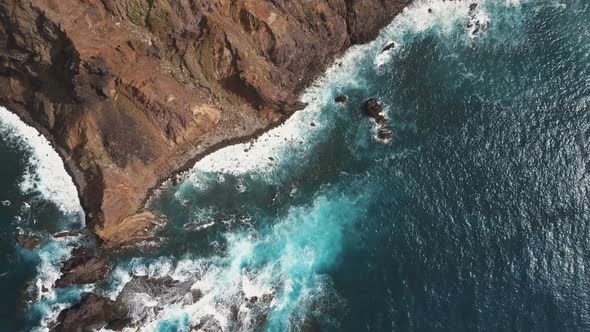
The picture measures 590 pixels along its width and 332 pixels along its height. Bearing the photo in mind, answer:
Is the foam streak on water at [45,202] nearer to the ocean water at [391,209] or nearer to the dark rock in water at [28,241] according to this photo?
the ocean water at [391,209]

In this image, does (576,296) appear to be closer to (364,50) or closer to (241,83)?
(364,50)

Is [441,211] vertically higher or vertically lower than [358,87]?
lower

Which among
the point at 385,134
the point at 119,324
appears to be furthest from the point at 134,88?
the point at 385,134

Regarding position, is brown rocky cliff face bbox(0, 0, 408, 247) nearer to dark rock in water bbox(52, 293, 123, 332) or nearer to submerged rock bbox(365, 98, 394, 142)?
dark rock in water bbox(52, 293, 123, 332)

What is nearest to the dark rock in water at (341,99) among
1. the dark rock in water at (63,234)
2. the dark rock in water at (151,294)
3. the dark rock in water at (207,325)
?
the dark rock in water at (151,294)

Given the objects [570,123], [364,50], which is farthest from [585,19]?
[364,50]

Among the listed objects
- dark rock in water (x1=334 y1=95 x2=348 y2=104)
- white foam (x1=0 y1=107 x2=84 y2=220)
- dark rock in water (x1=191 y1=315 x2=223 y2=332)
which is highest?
dark rock in water (x1=334 y1=95 x2=348 y2=104)

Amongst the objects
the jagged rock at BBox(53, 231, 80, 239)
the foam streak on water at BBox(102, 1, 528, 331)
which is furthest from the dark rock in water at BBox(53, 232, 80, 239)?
the foam streak on water at BBox(102, 1, 528, 331)
